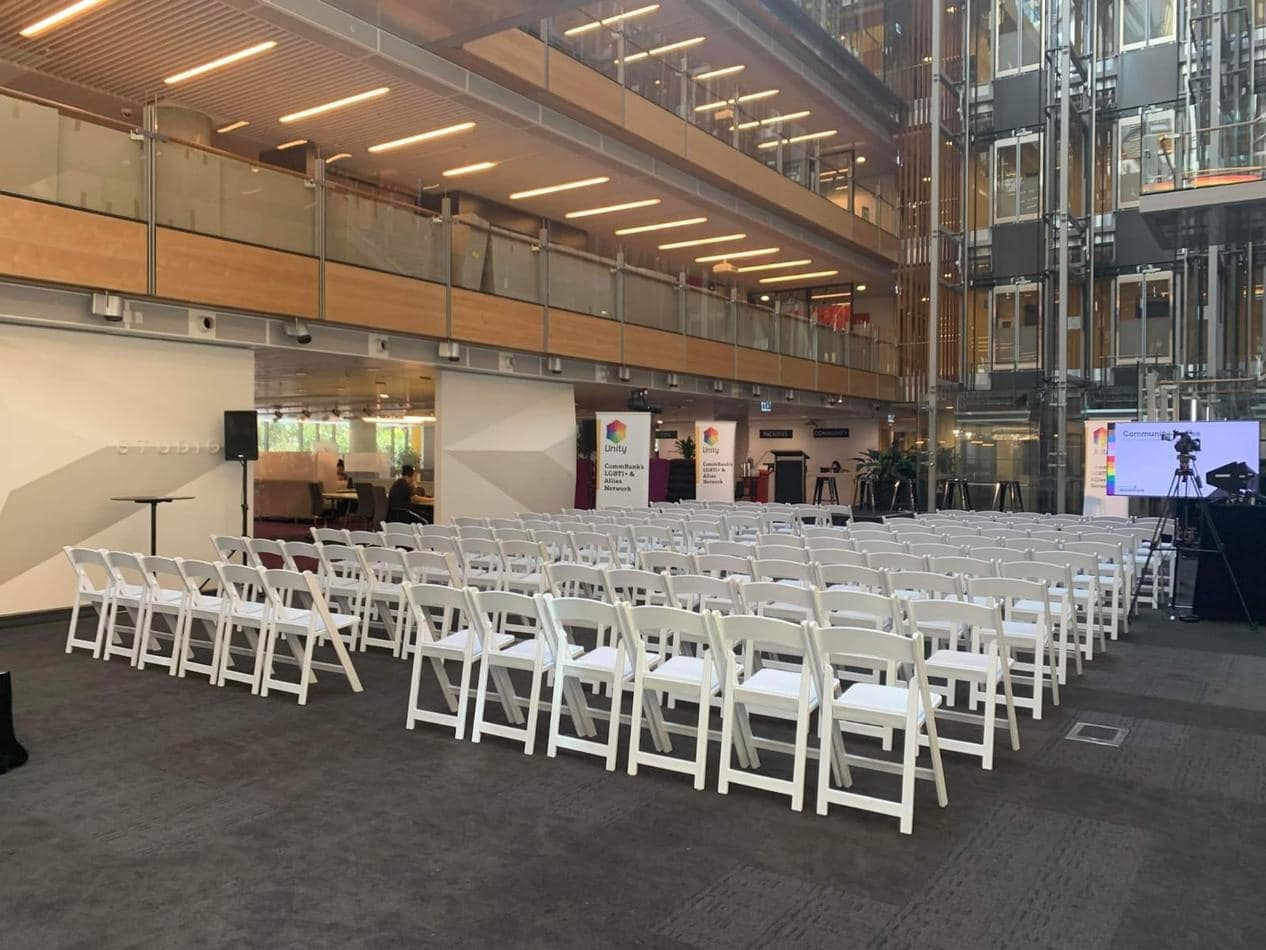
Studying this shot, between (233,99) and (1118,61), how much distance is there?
1915 cm

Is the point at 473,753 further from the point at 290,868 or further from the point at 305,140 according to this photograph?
the point at 305,140

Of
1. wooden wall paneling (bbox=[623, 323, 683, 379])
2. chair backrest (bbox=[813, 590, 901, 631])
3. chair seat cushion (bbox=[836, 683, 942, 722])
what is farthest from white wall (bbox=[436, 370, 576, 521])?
chair seat cushion (bbox=[836, 683, 942, 722])

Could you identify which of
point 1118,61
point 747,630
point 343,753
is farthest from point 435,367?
point 1118,61

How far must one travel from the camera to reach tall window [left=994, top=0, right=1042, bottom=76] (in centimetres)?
2166

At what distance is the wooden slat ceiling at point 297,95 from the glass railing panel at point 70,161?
1.61 metres

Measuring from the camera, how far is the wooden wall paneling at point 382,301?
10.5 m

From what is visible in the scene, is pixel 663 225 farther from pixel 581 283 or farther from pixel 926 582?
pixel 926 582

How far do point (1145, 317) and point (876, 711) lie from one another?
20.5m

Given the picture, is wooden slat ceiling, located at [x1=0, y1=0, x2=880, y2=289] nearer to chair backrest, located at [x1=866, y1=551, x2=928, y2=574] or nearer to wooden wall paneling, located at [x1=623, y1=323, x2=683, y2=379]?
wooden wall paneling, located at [x1=623, y1=323, x2=683, y2=379]

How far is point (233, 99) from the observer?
1137 centimetres

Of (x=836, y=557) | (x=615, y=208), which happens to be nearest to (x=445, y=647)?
(x=836, y=557)

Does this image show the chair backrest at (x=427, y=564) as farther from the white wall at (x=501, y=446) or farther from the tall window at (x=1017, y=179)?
the tall window at (x=1017, y=179)

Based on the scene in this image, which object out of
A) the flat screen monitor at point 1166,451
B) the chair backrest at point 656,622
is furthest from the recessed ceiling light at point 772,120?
the chair backrest at point 656,622

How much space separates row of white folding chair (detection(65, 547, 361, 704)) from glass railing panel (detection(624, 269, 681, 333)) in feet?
30.3
